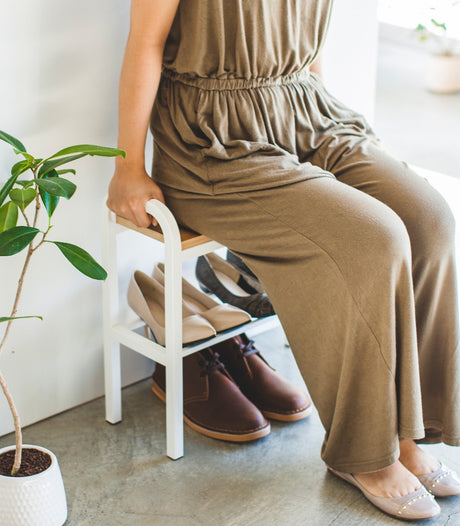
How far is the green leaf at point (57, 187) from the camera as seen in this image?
4.27 ft

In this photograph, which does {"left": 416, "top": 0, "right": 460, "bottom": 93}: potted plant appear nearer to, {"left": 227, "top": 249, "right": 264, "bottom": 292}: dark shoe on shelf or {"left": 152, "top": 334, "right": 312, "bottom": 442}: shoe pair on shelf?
{"left": 227, "top": 249, "right": 264, "bottom": 292}: dark shoe on shelf

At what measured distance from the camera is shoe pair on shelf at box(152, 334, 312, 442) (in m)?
1.84

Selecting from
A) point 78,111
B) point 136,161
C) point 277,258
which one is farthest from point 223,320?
point 78,111

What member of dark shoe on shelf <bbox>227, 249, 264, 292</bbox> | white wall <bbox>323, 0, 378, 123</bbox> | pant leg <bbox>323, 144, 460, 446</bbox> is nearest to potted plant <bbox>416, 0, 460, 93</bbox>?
white wall <bbox>323, 0, 378, 123</bbox>

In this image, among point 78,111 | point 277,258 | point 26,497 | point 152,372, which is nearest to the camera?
point 26,497

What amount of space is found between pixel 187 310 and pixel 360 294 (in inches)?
21.3

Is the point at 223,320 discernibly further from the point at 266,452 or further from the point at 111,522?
the point at 111,522

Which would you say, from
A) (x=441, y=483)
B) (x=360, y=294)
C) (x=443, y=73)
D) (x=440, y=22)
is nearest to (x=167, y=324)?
(x=360, y=294)

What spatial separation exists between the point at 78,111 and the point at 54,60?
12cm

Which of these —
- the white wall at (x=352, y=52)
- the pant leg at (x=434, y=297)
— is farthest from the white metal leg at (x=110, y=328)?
the white wall at (x=352, y=52)

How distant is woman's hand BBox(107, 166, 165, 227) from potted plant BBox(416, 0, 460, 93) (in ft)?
11.9

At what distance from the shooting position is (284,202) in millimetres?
1574

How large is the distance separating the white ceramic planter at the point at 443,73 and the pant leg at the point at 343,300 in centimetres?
359

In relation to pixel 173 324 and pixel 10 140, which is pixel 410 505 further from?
pixel 10 140
